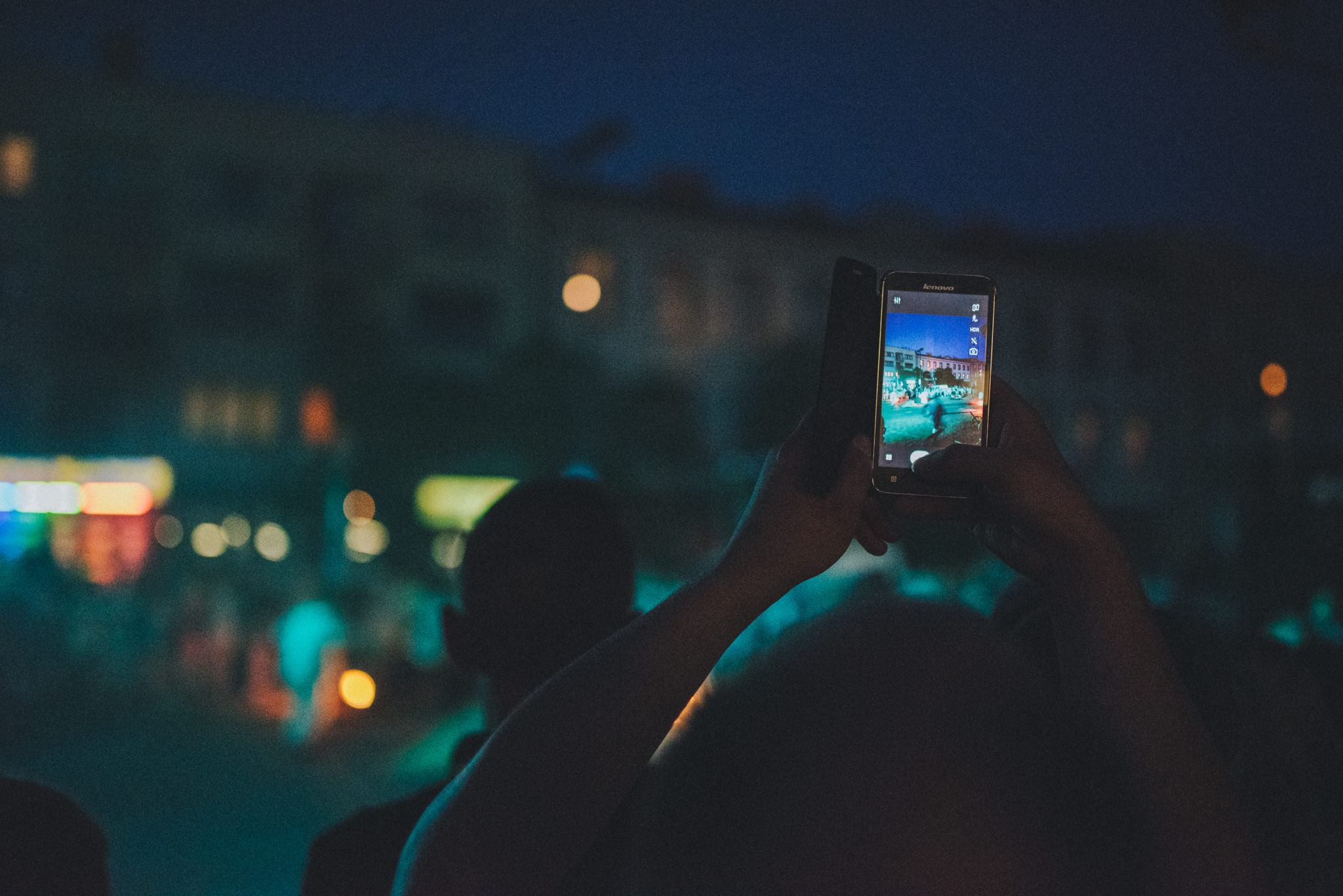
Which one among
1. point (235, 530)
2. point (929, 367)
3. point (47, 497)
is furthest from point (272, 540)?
point (929, 367)

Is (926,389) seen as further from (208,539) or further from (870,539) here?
(208,539)

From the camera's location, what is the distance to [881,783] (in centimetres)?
70

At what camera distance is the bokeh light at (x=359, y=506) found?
27.7 meters

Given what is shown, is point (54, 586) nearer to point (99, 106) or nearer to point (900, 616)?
point (900, 616)

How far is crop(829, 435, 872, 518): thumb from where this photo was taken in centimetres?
105

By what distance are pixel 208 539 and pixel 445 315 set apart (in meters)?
9.52

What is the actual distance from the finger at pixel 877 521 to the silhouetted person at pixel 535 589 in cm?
76

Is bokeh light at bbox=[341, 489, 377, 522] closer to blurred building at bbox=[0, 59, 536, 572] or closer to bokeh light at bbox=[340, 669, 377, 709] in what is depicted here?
blurred building at bbox=[0, 59, 536, 572]

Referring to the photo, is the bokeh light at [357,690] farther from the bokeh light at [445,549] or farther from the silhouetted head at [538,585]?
the bokeh light at [445,549]

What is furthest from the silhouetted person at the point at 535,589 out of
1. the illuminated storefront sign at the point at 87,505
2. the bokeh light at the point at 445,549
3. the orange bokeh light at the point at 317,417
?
the orange bokeh light at the point at 317,417

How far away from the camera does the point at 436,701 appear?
33.0ft

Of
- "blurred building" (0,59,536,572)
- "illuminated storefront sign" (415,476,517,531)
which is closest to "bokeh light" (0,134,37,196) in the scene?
"blurred building" (0,59,536,572)

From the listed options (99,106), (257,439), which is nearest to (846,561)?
(257,439)

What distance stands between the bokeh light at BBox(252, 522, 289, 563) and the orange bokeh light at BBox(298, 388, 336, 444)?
102 inches
